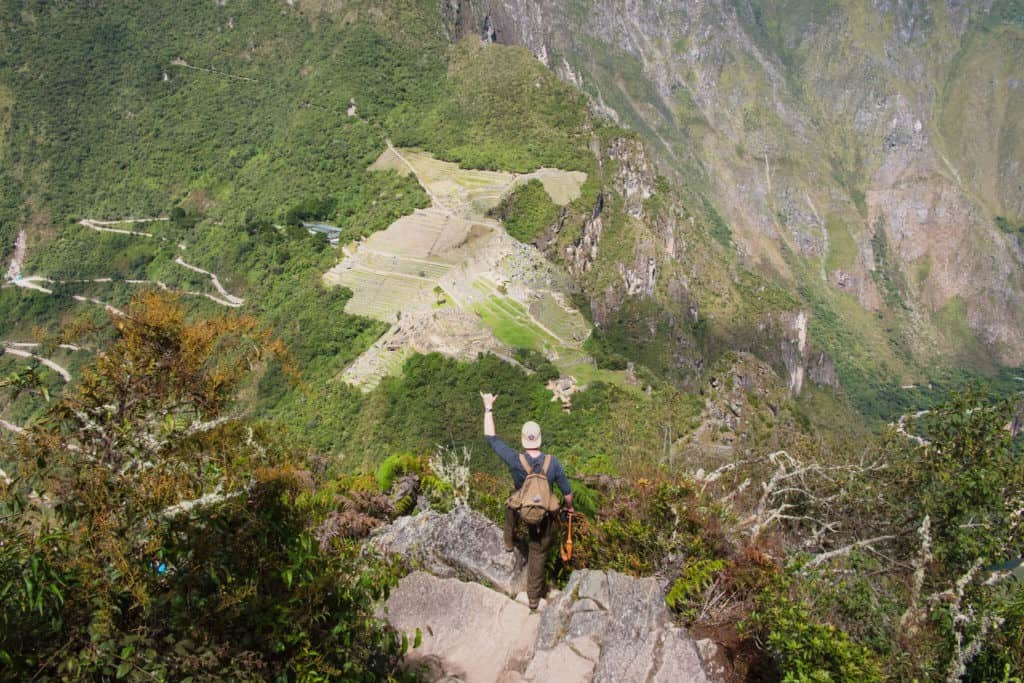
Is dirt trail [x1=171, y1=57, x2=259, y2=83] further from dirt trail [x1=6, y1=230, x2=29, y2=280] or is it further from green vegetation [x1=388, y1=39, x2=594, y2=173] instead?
dirt trail [x1=6, y1=230, x2=29, y2=280]

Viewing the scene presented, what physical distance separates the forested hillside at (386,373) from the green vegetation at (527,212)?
0.97 ft

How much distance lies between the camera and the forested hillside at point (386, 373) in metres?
6.04

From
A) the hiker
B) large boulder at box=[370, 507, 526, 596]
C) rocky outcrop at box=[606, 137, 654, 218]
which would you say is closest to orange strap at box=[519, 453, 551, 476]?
the hiker

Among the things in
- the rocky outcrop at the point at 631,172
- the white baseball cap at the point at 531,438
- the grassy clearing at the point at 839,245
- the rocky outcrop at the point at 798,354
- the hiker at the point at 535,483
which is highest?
the white baseball cap at the point at 531,438

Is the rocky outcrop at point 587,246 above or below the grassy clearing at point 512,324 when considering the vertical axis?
below

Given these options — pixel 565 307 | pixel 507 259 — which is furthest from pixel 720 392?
pixel 507 259

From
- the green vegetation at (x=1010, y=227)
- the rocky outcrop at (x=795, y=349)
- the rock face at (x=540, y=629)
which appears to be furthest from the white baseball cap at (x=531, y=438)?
the green vegetation at (x=1010, y=227)

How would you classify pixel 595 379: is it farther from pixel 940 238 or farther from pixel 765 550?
pixel 940 238

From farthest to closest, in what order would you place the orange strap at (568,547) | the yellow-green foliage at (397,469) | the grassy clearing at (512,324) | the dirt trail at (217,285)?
the dirt trail at (217,285)
the grassy clearing at (512,324)
the yellow-green foliage at (397,469)
the orange strap at (568,547)

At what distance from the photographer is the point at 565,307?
48.9 meters

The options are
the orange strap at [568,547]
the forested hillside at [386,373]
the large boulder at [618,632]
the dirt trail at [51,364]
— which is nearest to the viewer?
the forested hillside at [386,373]

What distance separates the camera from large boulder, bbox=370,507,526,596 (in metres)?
9.95

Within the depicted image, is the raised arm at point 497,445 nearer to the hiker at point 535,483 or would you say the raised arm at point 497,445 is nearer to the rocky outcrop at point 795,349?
the hiker at point 535,483

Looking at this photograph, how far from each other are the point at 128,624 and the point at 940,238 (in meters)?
202
